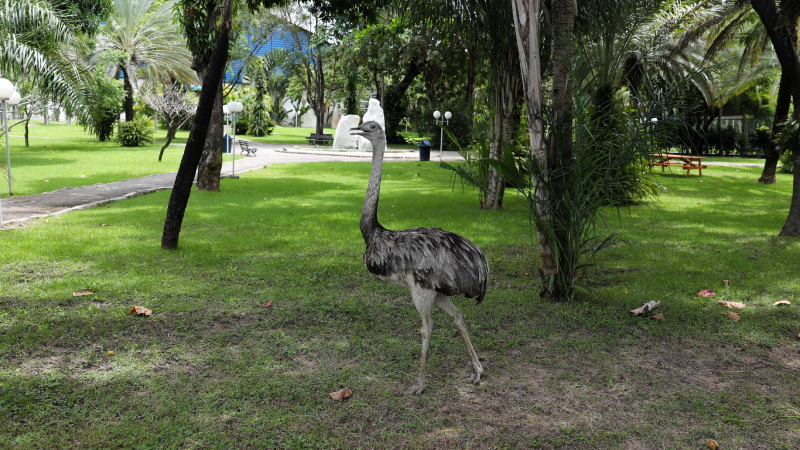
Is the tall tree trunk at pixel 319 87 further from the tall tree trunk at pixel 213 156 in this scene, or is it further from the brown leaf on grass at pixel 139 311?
the brown leaf on grass at pixel 139 311

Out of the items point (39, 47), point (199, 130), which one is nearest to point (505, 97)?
point (199, 130)

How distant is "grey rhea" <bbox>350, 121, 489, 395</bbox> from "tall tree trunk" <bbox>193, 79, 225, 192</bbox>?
10.2 m

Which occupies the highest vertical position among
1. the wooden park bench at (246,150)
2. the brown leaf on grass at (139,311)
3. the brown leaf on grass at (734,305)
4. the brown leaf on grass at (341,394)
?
the wooden park bench at (246,150)

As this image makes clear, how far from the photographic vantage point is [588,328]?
5.67 metres

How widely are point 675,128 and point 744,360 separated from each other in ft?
7.53

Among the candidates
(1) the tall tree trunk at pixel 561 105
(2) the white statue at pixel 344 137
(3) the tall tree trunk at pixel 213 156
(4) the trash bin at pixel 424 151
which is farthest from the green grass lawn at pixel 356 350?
(2) the white statue at pixel 344 137

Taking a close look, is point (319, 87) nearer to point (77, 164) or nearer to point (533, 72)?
point (77, 164)

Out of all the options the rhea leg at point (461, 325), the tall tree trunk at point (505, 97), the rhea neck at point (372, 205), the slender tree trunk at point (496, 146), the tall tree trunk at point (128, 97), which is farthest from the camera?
the tall tree trunk at point (128, 97)

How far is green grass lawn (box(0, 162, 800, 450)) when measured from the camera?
3.76 metres

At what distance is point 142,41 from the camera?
3356 centimetres

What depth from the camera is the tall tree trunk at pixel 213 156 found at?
1383 centimetres

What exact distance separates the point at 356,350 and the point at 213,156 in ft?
34.2

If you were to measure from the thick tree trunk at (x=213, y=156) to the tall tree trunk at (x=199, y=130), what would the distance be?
588cm

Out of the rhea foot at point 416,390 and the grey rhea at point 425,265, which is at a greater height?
the grey rhea at point 425,265
